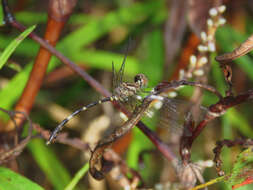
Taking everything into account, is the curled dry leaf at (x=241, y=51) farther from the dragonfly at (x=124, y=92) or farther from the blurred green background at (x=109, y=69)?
the blurred green background at (x=109, y=69)

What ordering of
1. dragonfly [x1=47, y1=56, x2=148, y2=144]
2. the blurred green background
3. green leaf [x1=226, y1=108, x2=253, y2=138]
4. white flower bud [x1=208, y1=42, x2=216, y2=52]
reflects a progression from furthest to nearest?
green leaf [x1=226, y1=108, x2=253, y2=138] → the blurred green background → white flower bud [x1=208, y1=42, x2=216, y2=52] → dragonfly [x1=47, y1=56, x2=148, y2=144]

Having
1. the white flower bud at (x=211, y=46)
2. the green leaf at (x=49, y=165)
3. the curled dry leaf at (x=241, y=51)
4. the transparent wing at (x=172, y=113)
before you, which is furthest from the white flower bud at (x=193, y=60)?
the green leaf at (x=49, y=165)

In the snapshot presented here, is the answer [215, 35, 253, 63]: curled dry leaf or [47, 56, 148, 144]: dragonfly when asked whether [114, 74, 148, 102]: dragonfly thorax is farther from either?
[215, 35, 253, 63]: curled dry leaf

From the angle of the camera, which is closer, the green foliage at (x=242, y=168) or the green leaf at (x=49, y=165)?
the green foliage at (x=242, y=168)

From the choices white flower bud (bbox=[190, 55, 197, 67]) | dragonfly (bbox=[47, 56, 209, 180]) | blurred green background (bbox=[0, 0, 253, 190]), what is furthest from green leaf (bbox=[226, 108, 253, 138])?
dragonfly (bbox=[47, 56, 209, 180])

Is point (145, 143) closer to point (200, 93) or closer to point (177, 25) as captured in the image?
point (200, 93)

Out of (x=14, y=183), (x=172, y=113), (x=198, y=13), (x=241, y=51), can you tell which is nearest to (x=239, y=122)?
(x=198, y=13)

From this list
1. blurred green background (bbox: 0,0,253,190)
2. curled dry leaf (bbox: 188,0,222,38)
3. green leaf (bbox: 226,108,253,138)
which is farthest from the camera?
green leaf (bbox: 226,108,253,138)
